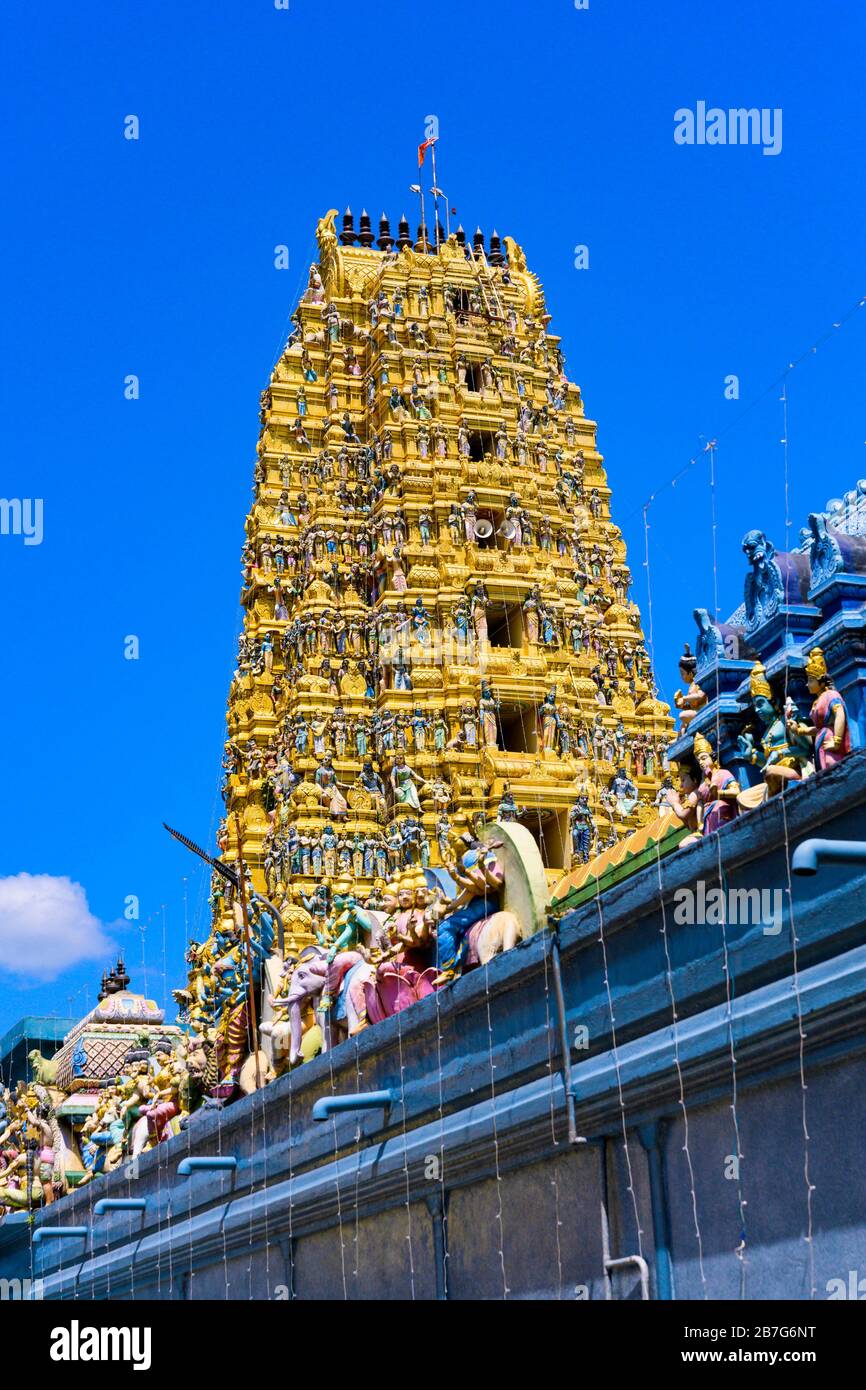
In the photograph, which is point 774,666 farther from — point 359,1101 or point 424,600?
point 424,600

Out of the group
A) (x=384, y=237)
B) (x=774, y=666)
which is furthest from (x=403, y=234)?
(x=774, y=666)

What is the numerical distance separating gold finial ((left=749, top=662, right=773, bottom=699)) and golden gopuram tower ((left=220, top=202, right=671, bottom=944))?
2217 cm

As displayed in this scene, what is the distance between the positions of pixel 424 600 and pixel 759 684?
90.7 ft

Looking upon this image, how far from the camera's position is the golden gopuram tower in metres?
45.1

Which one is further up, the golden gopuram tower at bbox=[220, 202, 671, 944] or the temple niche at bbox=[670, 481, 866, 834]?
the golden gopuram tower at bbox=[220, 202, 671, 944]

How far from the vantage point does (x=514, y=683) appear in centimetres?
4659

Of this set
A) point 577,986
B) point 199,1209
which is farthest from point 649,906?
point 199,1209

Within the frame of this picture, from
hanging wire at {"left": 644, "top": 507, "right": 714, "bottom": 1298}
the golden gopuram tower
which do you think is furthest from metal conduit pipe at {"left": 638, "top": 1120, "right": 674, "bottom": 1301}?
the golden gopuram tower

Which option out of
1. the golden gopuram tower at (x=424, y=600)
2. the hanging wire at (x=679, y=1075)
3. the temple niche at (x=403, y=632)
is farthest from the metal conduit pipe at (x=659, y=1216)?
the golden gopuram tower at (x=424, y=600)

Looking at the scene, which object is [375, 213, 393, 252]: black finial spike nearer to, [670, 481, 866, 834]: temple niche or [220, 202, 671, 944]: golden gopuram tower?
[220, 202, 671, 944]: golden gopuram tower

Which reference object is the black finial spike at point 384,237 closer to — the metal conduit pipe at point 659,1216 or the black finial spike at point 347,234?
the black finial spike at point 347,234

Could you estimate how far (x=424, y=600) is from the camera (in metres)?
47.8

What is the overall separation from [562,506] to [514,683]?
7.29 metres
